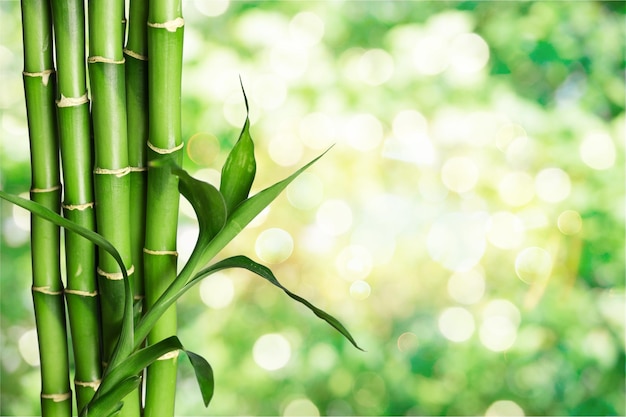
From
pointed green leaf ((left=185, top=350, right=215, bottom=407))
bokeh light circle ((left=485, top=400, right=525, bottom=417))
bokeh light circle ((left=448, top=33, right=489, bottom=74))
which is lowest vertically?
bokeh light circle ((left=485, top=400, right=525, bottom=417))

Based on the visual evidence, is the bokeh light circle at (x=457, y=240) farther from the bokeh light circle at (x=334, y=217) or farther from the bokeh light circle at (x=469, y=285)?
the bokeh light circle at (x=334, y=217)

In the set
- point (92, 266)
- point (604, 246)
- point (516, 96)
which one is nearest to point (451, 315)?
point (604, 246)

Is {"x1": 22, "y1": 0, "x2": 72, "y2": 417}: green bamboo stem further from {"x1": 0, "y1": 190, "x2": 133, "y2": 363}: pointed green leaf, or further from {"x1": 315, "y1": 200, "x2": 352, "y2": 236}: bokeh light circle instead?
{"x1": 315, "y1": 200, "x2": 352, "y2": 236}: bokeh light circle

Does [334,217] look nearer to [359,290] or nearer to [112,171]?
[359,290]

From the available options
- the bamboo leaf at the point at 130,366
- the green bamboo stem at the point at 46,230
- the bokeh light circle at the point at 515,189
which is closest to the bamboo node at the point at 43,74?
the green bamboo stem at the point at 46,230

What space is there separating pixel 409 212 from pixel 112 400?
108 centimetres

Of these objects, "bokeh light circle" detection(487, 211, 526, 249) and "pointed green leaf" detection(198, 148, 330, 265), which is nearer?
"pointed green leaf" detection(198, 148, 330, 265)

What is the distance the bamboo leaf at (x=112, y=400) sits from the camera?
1.58 feet

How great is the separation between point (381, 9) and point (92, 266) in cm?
111

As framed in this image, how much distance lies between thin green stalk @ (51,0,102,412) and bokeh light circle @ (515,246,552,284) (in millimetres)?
1128

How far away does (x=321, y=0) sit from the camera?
1.48 m

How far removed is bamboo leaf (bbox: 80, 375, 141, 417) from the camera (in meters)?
0.48

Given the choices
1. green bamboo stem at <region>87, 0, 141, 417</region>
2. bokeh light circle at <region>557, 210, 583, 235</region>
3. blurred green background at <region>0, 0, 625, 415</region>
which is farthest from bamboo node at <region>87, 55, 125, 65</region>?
bokeh light circle at <region>557, 210, 583, 235</region>

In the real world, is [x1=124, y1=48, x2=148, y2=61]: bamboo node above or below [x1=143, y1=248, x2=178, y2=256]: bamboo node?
above
